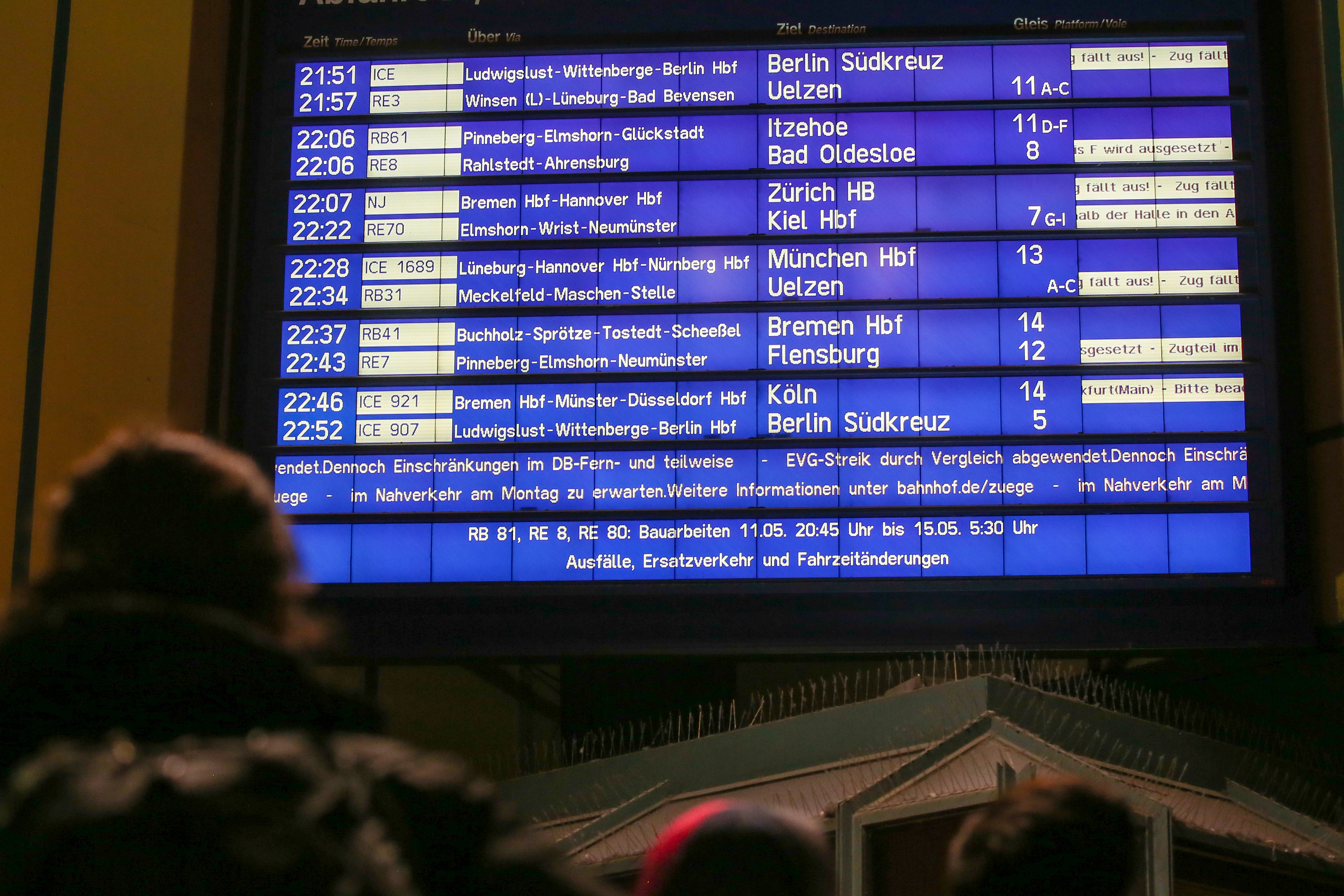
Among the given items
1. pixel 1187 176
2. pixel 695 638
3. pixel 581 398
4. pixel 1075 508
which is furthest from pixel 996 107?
pixel 695 638

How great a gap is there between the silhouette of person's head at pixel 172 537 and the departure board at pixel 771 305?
108 inches

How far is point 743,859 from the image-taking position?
1464 mm

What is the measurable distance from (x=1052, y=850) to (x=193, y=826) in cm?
117

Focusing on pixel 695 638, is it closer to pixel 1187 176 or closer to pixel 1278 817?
pixel 1278 817

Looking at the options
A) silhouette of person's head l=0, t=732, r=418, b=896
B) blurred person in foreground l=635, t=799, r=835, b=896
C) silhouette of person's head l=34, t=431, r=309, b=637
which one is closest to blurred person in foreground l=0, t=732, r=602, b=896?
silhouette of person's head l=0, t=732, r=418, b=896

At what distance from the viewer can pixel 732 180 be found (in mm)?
4129

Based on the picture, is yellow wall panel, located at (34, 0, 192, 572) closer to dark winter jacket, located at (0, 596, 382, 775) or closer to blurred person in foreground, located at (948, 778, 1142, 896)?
blurred person in foreground, located at (948, 778, 1142, 896)

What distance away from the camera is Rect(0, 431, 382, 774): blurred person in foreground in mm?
945

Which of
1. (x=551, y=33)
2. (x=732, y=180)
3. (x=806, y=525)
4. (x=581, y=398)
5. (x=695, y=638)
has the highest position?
(x=551, y=33)

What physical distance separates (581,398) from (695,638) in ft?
2.61

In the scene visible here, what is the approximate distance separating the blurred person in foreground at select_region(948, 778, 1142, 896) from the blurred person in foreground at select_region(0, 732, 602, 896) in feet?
3.26

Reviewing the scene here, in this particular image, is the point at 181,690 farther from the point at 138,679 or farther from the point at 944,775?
the point at 944,775

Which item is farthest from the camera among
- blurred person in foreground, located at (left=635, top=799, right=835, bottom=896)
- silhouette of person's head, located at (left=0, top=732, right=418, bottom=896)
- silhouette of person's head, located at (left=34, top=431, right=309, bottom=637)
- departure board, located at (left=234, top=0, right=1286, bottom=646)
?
departure board, located at (left=234, top=0, right=1286, bottom=646)

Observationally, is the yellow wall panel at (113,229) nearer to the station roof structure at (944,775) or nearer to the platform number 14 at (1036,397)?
the station roof structure at (944,775)
